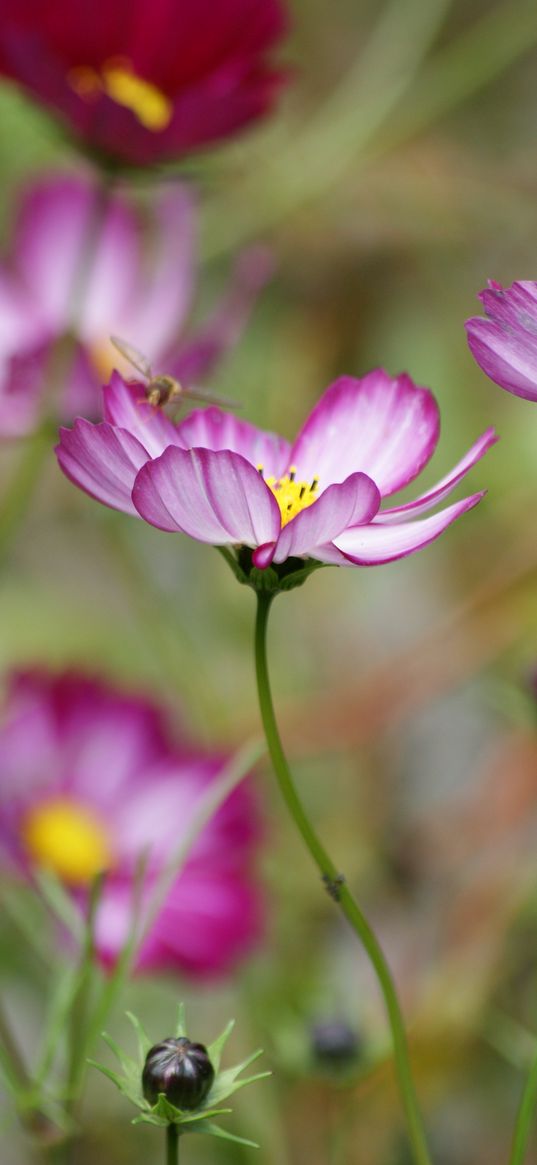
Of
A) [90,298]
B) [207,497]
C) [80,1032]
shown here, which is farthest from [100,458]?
[90,298]

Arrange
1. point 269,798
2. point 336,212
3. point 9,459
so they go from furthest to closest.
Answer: point 336,212 → point 9,459 → point 269,798

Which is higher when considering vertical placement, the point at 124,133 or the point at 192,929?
the point at 124,133

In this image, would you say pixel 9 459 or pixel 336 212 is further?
pixel 336 212

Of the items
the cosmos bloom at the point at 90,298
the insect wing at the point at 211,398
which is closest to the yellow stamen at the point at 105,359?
the cosmos bloom at the point at 90,298

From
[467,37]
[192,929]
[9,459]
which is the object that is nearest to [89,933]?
[192,929]

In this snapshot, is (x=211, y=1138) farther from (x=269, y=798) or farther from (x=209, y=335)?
(x=209, y=335)
